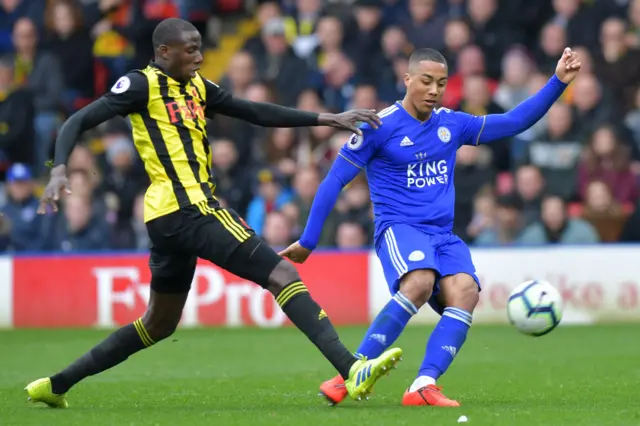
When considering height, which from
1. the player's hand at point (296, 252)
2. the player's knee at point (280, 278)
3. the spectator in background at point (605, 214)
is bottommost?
the player's knee at point (280, 278)

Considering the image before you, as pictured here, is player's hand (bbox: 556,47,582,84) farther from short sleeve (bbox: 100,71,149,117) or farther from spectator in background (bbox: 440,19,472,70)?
spectator in background (bbox: 440,19,472,70)

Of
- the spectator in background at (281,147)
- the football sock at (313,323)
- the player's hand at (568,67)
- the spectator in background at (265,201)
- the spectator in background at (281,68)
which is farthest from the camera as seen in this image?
the spectator in background at (281,68)

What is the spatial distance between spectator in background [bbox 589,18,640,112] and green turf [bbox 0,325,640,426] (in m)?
3.35

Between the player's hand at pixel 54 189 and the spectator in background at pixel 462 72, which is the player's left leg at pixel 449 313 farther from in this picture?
the spectator in background at pixel 462 72

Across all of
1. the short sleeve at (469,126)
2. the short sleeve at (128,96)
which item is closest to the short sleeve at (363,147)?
the short sleeve at (469,126)

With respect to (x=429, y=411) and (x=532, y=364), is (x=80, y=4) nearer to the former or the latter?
(x=532, y=364)

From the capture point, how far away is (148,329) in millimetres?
7879

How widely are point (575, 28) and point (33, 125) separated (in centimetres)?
759

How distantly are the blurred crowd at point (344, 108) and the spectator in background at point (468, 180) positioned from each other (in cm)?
2

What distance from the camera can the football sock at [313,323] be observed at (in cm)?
720

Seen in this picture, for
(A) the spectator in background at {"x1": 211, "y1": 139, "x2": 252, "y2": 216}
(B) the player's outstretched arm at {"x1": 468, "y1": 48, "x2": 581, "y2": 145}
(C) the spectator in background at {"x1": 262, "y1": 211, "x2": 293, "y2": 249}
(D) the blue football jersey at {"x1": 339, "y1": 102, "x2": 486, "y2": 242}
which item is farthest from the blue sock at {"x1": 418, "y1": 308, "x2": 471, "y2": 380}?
(A) the spectator in background at {"x1": 211, "y1": 139, "x2": 252, "y2": 216}

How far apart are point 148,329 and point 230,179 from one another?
8.53m

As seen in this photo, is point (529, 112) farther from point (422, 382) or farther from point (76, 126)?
point (76, 126)

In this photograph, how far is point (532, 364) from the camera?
1099cm
